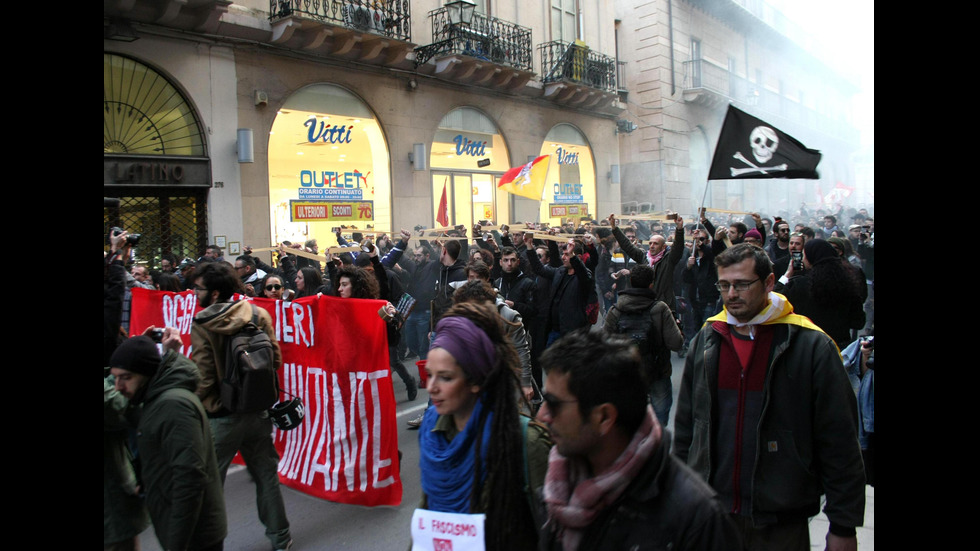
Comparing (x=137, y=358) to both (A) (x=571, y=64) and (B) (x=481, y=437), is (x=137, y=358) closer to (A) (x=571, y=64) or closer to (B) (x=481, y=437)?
(B) (x=481, y=437)

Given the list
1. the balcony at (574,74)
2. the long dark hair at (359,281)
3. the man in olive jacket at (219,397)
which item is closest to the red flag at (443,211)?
the balcony at (574,74)

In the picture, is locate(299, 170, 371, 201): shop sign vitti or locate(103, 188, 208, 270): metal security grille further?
locate(299, 170, 371, 201): shop sign vitti

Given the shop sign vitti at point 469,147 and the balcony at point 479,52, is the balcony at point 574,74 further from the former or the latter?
the shop sign vitti at point 469,147

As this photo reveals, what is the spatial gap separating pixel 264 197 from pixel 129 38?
12.0 ft

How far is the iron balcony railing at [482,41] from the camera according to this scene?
1673 cm

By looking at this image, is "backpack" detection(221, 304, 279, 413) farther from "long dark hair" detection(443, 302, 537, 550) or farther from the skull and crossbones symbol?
the skull and crossbones symbol

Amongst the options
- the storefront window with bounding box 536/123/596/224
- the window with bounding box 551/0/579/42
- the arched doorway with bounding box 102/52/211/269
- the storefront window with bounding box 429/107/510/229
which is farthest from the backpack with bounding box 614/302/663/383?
the window with bounding box 551/0/579/42

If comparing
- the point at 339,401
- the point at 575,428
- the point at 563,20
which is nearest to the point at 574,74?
the point at 563,20

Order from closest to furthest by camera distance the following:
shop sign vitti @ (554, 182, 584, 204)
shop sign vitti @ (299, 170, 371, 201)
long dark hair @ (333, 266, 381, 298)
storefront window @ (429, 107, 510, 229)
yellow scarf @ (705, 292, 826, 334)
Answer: yellow scarf @ (705, 292, 826, 334), long dark hair @ (333, 266, 381, 298), shop sign vitti @ (299, 170, 371, 201), storefront window @ (429, 107, 510, 229), shop sign vitti @ (554, 182, 584, 204)

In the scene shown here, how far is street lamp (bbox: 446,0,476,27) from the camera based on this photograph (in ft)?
54.9

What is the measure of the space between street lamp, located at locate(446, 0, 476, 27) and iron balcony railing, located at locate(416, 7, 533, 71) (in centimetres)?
11

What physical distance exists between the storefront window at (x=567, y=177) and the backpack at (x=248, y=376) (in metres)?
17.1
